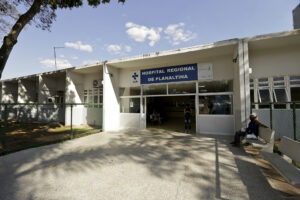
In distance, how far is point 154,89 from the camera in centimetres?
816

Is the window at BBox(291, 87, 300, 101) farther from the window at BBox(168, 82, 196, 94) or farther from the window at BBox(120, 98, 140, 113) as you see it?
the window at BBox(120, 98, 140, 113)

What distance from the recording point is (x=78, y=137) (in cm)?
630

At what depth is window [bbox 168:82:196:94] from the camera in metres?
7.26

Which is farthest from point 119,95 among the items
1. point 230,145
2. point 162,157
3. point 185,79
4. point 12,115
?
point 12,115

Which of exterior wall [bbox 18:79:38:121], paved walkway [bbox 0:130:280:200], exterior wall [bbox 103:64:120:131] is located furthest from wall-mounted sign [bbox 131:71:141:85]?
exterior wall [bbox 18:79:38:121]

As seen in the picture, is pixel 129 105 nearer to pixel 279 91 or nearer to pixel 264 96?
pixel 264 96

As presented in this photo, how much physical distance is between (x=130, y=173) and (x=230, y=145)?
3.79m

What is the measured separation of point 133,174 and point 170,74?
5706 mm

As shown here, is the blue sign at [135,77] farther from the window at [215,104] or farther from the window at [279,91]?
the window at [279,91]

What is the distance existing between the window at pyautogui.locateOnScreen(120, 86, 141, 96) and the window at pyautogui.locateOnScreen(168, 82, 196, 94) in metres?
2.06

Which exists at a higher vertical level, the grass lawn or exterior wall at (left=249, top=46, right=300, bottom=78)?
exterior wall at (left=249, top=46, right=300, bottom=78)

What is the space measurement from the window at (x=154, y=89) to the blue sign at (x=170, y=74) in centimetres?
31

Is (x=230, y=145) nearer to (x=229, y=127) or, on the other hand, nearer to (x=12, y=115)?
(x=229, y=127)

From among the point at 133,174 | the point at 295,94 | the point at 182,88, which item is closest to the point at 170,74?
the point at 182,88
